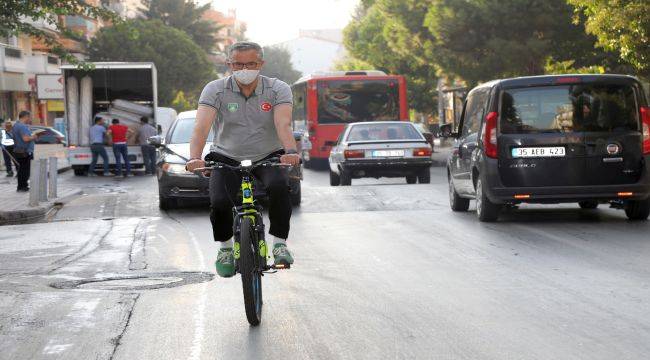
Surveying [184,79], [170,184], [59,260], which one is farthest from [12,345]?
Result: [184,79]

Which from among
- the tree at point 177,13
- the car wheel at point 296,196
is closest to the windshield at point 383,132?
the car wheel at point 296,196

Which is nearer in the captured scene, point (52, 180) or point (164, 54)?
point (52, 180)

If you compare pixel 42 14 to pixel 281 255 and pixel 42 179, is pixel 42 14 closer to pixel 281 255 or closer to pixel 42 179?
pixel 42 179

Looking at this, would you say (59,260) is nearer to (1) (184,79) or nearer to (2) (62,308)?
(2) (62,308)

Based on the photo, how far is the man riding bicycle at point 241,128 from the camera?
7473mm

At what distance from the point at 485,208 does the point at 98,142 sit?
71.1 ft

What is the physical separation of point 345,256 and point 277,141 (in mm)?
3632

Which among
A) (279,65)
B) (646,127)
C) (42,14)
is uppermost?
(279,65)

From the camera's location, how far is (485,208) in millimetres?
14109

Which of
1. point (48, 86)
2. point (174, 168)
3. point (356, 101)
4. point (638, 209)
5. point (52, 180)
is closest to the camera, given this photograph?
point (638, 209)

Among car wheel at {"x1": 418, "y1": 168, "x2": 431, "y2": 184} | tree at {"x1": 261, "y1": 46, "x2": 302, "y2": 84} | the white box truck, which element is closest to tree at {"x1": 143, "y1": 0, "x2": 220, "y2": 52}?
tree at {"x1": 261, "y1": 46, "x2": 302, "y2": 84}

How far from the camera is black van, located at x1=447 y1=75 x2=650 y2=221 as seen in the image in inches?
531

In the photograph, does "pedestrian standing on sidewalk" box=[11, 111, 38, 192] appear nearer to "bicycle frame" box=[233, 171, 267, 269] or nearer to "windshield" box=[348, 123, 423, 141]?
"windshield" box=[348, 123, 423, 141]

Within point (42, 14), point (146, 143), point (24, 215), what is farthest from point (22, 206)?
point (146, 143)
